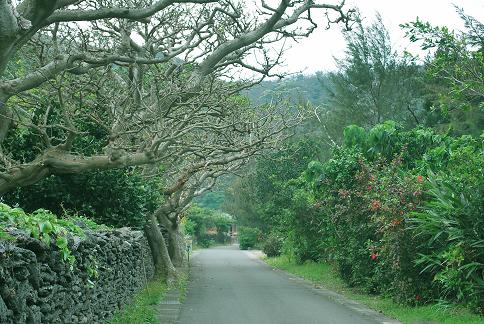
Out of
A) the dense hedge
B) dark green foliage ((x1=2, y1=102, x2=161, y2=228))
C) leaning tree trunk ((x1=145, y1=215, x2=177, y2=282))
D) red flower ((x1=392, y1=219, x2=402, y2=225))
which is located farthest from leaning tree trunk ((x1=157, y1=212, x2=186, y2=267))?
red flower ((x1=392, y1=219, x2=402, y2=225))

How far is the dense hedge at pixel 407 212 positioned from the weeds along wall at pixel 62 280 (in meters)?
6.55

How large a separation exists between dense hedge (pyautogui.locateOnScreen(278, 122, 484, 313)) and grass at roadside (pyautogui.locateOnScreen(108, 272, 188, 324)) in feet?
18.0

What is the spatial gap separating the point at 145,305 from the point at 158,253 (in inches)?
384

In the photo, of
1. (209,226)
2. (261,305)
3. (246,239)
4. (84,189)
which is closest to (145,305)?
(261,305)

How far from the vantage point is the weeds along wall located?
5.71 m

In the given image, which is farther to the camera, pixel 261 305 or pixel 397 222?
pixel 261 305

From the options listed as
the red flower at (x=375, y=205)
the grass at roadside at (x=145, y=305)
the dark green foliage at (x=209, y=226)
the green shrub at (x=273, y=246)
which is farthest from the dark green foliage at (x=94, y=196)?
the dark green foliage at (x=209, y=226)

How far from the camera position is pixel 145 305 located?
16.0 meters

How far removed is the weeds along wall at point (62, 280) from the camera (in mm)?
5711

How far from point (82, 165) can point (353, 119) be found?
2519cm

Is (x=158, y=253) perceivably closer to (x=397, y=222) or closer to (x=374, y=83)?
(x=397, y=222)

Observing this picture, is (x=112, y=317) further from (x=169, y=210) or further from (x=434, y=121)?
(x=434, y=121)

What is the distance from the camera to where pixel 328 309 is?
53.3ft

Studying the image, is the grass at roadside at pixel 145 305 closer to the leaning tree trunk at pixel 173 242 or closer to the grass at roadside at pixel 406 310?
the grass at roadside at pixel 406 310
